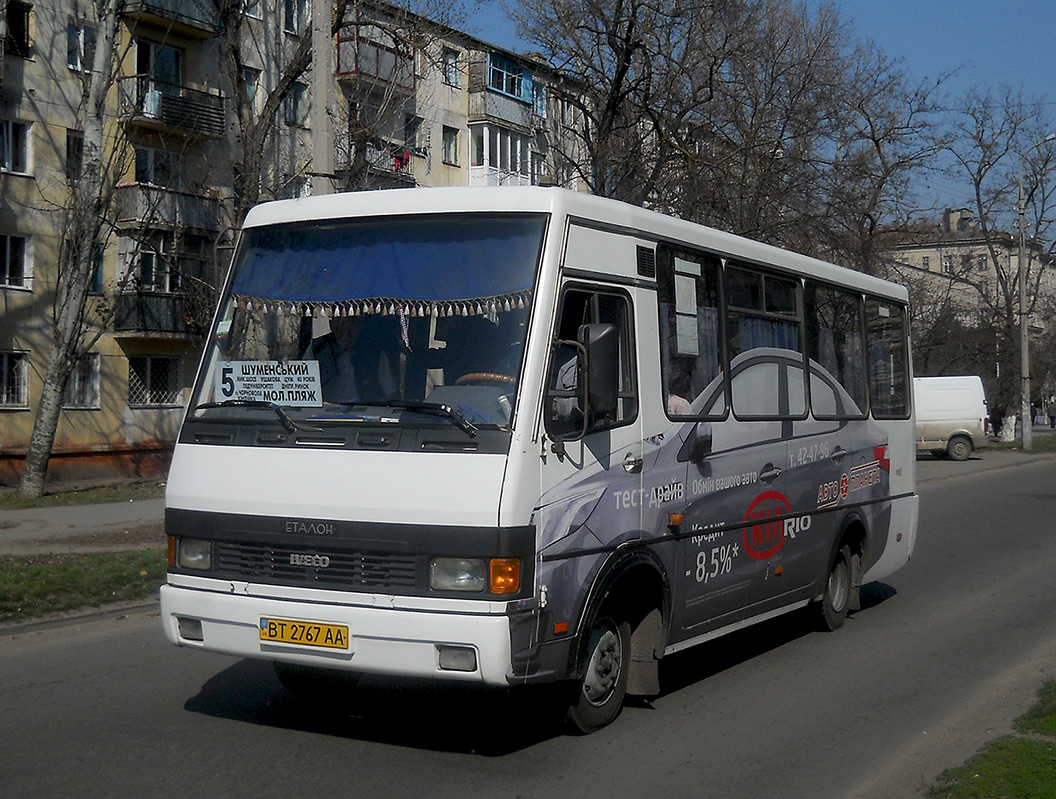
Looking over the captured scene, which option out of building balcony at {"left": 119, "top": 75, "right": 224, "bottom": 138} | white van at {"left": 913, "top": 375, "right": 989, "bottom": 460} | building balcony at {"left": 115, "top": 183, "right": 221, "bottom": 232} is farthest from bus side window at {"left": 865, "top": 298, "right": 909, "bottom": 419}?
white van at {"left": 913, "top": 375, "right": 989, "bottom": 460}

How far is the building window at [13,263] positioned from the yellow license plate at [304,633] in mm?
24878

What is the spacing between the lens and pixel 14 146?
28391 mm

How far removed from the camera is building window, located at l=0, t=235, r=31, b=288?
28.2 metres

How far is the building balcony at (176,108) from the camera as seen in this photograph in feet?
101

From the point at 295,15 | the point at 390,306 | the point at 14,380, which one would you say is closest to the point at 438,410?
the point at 390,306

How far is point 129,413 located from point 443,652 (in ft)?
88.9

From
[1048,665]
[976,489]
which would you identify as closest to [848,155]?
[976,489]

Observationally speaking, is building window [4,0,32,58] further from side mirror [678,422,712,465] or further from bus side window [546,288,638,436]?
bus side window [546,288,638,436]

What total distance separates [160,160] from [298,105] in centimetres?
512

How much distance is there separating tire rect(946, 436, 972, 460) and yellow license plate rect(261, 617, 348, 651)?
3442cm

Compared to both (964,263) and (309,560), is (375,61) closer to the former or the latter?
(309,560)

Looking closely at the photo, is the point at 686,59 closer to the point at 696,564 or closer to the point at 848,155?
the point at 848,155

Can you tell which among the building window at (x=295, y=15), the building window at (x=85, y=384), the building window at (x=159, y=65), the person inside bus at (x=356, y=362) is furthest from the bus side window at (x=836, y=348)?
the building window at (x=159, y=65)

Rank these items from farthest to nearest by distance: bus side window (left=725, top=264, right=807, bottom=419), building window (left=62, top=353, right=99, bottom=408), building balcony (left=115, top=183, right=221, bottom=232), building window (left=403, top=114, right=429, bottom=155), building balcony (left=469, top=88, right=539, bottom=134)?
building balcony (left=469, top=88, right=539, bottom=134)
building window (left=403, top=114, right=429, bottom=155)
building window (left=62, top=353, right=99, bottom=408)
building balcony (left=115, top=183, right=221, bottom=232)
bus side window (left=725, top=264, right=807, bottom=419)
